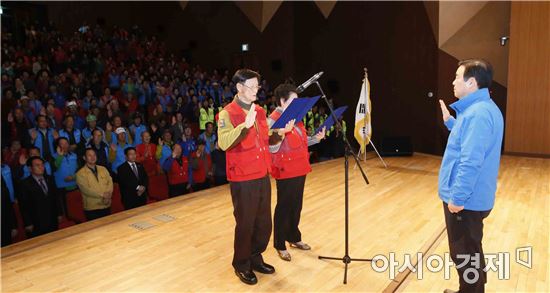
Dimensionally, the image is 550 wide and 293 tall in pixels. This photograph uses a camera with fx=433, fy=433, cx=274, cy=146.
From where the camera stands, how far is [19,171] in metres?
3.98

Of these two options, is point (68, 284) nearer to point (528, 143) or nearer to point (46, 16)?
point (528, 143)

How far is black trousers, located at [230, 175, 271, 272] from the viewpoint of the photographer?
100 inches

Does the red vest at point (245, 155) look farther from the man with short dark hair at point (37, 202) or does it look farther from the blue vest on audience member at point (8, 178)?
the blue vest on audience member at point (8, 178)

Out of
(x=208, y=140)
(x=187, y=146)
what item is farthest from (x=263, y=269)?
(x=208, y=140)

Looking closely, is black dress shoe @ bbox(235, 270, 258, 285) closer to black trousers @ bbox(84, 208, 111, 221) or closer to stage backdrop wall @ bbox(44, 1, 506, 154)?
black trousers @ bbox(84, 208, 111, 221)

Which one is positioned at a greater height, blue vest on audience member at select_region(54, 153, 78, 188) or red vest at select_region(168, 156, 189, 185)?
blue vest on audience member at select_region(54, 153, 78, 188)

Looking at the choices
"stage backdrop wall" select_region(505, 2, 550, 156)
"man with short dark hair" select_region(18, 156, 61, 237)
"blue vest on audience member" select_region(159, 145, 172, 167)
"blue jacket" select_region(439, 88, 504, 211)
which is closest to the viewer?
"blue jacket" select_region(439, 88, 504, 211)

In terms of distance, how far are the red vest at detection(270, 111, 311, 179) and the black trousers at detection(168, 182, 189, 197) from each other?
89.0 inches

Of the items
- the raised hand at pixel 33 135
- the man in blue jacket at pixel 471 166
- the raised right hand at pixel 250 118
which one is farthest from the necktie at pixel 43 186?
the man in blue jacket at pixel 471 166

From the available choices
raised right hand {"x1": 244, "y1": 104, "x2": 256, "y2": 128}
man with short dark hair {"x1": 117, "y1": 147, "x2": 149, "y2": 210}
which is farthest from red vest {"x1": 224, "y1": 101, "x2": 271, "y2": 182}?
man with short dark hair {"x1": 117, "y1": 147, "x2": 149, "y2": 210}

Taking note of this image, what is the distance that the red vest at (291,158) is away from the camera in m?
2.93

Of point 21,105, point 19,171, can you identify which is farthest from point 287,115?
point 21,105

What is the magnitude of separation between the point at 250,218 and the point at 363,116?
4.09 metres

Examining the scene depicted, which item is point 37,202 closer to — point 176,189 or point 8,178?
point 8,178
